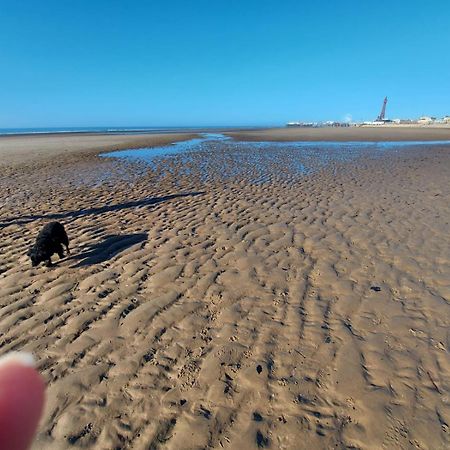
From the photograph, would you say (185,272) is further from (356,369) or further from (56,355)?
(356,369)

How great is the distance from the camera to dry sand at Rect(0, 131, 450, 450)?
266 cm

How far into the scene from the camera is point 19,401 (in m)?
1.02

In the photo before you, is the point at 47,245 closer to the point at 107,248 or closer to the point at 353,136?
the point at 107,248

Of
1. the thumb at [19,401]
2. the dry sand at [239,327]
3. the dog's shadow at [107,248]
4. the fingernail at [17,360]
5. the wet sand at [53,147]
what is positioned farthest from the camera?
the wet sand at [53,147]

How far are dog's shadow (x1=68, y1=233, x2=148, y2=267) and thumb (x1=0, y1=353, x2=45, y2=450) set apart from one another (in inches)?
193

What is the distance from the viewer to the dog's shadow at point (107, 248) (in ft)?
19.1

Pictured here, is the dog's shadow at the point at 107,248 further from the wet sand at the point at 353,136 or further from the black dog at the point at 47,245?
the wet sand at the point at 353,136

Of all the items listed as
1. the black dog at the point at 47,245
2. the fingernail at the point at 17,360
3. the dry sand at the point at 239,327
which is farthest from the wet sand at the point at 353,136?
the fingernail at the point at 17,360

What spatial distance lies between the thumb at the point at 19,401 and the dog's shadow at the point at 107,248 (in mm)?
4914

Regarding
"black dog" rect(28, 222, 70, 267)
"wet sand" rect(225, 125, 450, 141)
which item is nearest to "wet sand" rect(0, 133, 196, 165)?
"wet sand" rect(225, 125, 450, 141)

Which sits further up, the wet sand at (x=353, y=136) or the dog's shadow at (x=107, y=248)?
the dog's shadow at (x=107, y=248)

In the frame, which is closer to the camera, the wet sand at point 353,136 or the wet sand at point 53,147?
the wet sand at point 53,147

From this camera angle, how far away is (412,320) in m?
4.01

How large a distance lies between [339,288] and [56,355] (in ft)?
13.4
